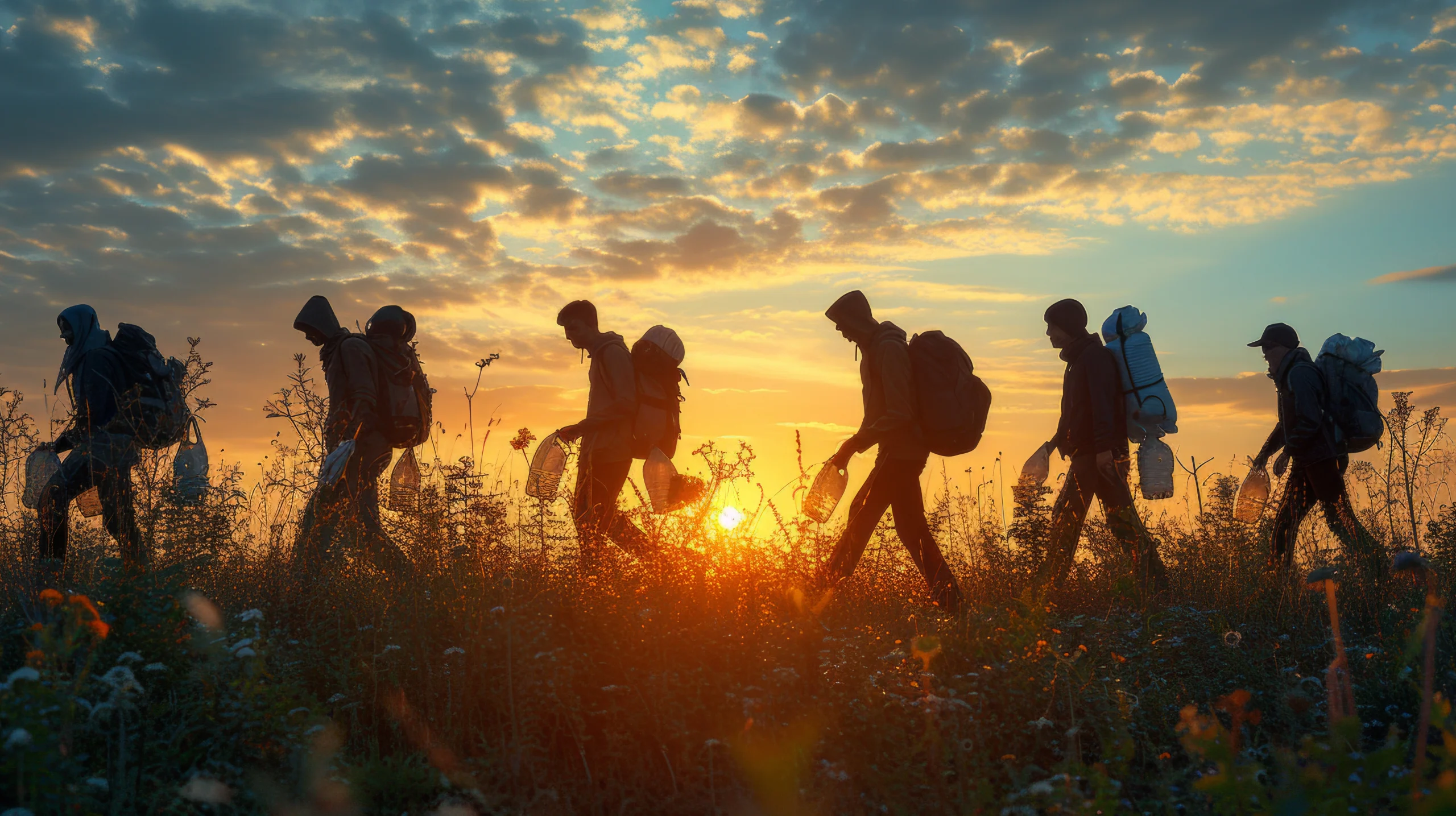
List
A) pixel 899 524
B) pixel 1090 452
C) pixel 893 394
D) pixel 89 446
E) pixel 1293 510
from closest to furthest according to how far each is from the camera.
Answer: pixel 893 394
pixel 899 524
pixel 89 446
pixel 1090 452
pixel 1293 510

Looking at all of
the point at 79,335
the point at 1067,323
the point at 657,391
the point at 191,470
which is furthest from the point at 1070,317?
the point at 79,335

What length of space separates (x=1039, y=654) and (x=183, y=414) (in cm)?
625

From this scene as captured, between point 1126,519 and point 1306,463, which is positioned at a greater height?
point 1306,463

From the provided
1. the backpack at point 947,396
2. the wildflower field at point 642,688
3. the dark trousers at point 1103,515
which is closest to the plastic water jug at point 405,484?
the wildflower field at point 642,688

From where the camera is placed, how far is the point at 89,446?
633cm

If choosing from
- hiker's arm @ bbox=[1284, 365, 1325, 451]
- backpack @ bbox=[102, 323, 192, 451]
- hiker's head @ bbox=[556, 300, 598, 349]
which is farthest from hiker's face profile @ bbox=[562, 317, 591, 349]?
hiker's arm @ bbox=[1284, 365, 1325, 451]

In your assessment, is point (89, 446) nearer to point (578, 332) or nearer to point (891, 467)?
point (578, 332)

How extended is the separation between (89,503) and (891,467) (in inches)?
225

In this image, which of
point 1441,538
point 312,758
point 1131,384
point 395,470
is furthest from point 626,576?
point 1441,538

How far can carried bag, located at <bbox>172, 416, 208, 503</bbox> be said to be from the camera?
6.03 meters

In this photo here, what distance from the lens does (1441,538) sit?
265 inches

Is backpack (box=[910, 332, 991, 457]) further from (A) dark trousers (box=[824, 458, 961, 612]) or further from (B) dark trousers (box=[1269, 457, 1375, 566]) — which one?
(B) dark trousers (box=[1269, 457, 1375, 566])

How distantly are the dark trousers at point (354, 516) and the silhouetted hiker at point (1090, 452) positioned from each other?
4.63 meters

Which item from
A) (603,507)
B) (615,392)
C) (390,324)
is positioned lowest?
(603,507)
